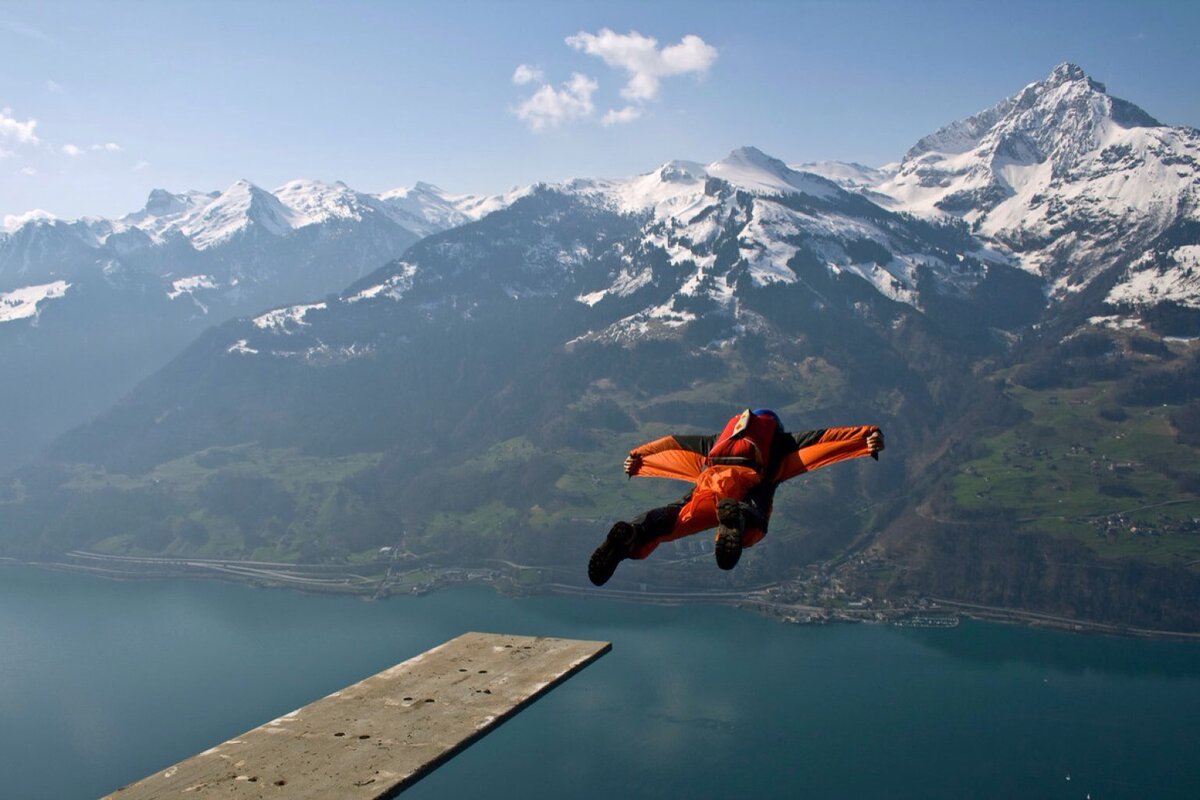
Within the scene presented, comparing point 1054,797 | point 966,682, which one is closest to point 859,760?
point 1054,797

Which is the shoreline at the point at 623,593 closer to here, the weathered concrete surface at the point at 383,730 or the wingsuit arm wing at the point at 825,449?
the wingsuit arm wing at the point at 825,449

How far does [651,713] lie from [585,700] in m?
10.5

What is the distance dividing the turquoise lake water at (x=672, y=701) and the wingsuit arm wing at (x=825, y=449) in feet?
274

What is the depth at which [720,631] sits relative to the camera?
14750 cm

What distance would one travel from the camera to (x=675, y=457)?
24.2 meters

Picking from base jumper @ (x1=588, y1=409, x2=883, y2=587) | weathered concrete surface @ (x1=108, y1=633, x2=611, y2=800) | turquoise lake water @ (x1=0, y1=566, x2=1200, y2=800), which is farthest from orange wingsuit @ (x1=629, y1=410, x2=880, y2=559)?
turquoise lake water @ (x1=0, y1=566, x2=1200, y2=800)

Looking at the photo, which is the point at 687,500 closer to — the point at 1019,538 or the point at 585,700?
the point at 585,700

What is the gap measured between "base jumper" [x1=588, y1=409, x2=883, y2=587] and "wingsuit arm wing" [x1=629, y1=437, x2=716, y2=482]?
3 cm

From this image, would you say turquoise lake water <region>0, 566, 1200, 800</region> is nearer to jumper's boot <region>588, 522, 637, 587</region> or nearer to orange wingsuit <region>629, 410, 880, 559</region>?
orange wingsuit <region>629, 410, 880, 559</region>

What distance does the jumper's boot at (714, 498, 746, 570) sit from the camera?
17.7 metres

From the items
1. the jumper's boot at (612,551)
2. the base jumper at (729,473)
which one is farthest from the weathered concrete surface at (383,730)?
the base jumper at (729,473)

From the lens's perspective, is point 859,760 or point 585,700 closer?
point 859,760

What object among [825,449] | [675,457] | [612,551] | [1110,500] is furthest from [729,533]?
[1110,500]

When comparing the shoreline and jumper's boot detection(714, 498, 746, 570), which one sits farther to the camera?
the shoreline
